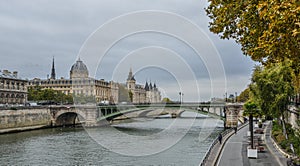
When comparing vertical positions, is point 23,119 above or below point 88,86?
below

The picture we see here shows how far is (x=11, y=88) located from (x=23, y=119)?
67.5 feet

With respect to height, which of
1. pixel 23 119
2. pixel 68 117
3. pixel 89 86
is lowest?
pixel 68 117

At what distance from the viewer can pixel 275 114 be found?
95.1 feet

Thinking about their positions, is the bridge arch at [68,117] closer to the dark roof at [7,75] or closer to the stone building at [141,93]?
the dark roof at [7,75]

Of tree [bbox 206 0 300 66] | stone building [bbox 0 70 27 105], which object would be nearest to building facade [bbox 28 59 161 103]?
stone building [bbox 0 70 27 105]

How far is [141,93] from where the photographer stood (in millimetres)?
151000

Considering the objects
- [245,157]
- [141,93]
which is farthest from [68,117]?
[141,93]

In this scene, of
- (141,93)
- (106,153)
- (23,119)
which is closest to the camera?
(106,153)

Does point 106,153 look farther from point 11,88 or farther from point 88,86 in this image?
point 88,86

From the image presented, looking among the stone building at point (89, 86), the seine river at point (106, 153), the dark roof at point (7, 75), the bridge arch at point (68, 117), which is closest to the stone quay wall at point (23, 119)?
the bridge arch at point (68, 117)

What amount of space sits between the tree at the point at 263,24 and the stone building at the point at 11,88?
2879 inches

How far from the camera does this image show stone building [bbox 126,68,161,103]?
13981 centimetres

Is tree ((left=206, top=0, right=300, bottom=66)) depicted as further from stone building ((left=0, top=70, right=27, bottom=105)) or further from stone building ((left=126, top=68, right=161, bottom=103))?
stone building ((left=126, top=68, right=161, bottom=103))

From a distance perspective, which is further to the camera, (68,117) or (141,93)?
(141,93)
